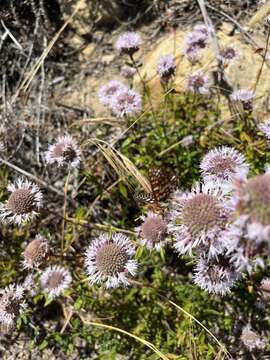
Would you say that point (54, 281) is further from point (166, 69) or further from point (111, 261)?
point (166, 69)

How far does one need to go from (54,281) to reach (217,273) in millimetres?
1483

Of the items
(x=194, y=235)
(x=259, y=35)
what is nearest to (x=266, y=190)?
(x=194, y=235)

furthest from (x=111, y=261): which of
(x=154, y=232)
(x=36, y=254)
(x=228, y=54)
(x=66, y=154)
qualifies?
(x=228, y=54)

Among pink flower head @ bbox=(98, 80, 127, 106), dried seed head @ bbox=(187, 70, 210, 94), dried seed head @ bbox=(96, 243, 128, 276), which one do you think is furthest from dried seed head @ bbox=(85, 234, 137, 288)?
dried seed head @ bbox=(187, 70, 210, 94)

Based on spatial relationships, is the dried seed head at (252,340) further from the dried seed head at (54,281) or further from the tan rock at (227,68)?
the tan rock at (227,68)

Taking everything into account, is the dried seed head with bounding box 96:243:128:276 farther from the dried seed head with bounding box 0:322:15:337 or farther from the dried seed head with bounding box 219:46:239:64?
the dried seed head with bounding box 219:46:239:64

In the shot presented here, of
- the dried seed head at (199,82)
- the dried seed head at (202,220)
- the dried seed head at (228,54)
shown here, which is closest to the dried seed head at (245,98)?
the dried seed head at (199,82)

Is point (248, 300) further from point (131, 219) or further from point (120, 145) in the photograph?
point (120, 145)

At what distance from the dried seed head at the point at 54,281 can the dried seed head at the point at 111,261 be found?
567 mm

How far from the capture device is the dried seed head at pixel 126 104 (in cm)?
402

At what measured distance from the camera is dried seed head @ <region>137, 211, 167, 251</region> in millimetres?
3006

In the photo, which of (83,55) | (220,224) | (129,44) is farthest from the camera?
(83,55)

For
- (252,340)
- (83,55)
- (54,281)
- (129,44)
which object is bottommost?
(252,340)

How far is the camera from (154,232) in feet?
9.87
